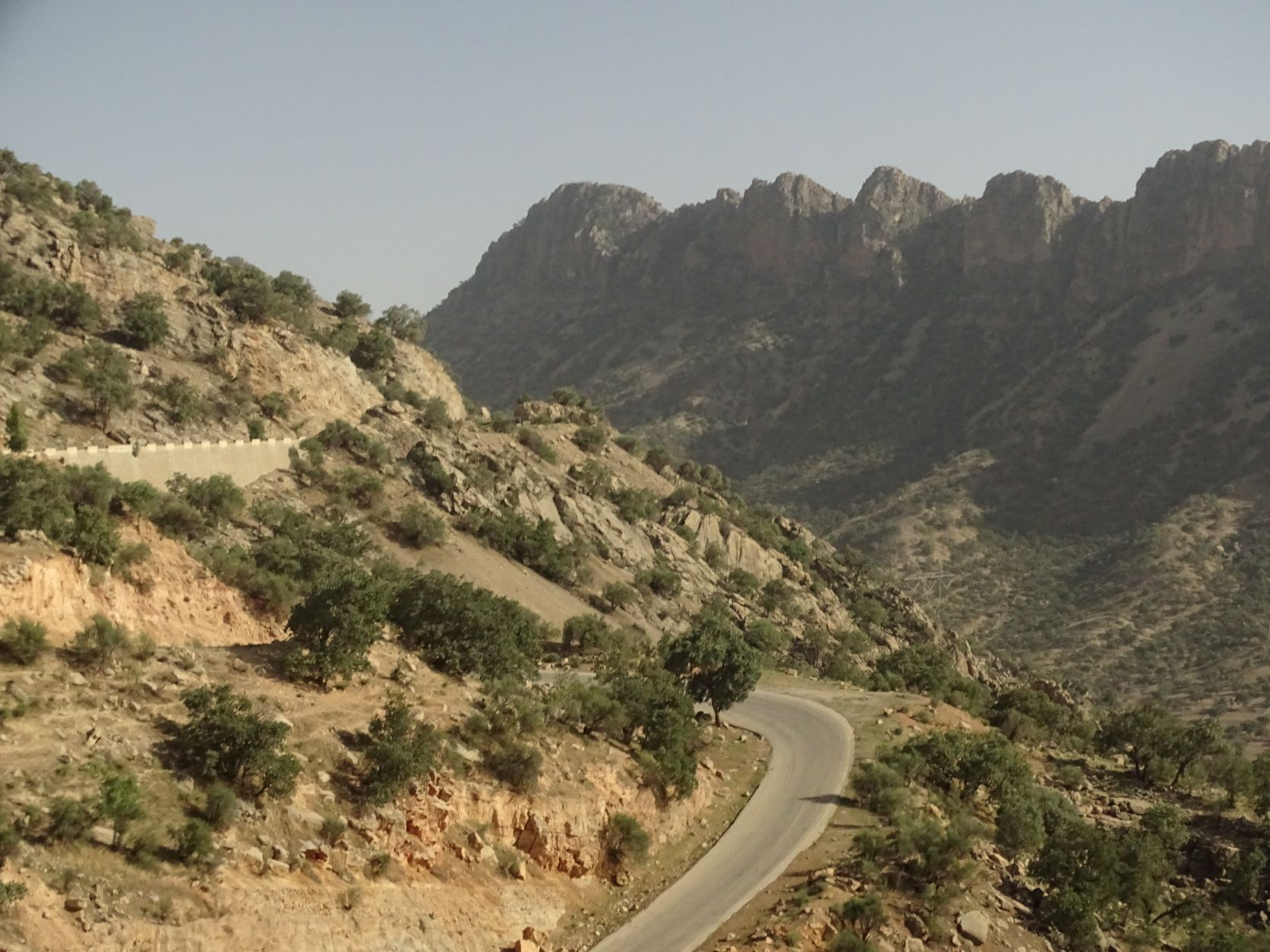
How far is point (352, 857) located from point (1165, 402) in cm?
12347

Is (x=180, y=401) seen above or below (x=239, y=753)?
above

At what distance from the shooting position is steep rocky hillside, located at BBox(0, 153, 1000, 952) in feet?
61.7

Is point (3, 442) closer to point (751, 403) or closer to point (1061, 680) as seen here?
point (1061, 680)

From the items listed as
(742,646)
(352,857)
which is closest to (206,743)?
(352,857)

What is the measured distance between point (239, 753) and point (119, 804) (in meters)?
2.51

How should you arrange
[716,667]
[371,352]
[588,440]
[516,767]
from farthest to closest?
[588,440] < [371,352] < [716,667] < [516,767]

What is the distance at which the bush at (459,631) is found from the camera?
28578 millimetres

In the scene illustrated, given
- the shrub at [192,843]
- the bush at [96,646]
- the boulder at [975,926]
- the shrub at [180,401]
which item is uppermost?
the shrub at [180,401]

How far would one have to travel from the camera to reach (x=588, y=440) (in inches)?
2741

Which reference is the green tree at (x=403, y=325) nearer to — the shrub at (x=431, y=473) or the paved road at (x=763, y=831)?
the shrub at (x=431, y=473)

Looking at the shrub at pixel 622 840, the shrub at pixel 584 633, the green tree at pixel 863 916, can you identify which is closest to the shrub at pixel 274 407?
the shrub at pixel 584 633

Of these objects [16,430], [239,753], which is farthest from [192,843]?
[16,430]

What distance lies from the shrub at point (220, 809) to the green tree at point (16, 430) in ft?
65.9

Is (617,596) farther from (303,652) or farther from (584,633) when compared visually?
(303,652)
